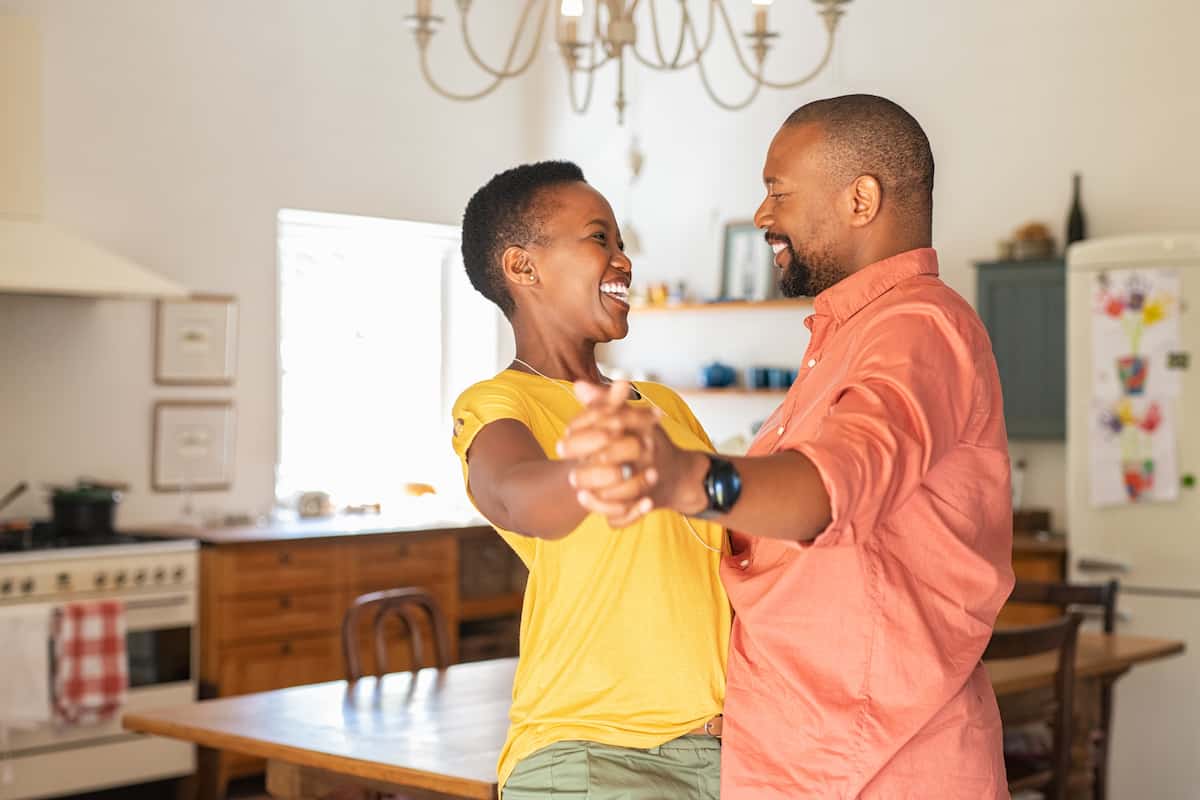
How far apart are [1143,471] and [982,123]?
1.70 m

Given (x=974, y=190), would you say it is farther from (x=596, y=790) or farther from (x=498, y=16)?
(x=596, y=790)

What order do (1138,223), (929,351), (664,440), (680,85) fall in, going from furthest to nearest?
1. (680,85)
2. (1138,223)
3. (929,351)
4. (664,440)

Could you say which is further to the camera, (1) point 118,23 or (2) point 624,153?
(2) point 624,153

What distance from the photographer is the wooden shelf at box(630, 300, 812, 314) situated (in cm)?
655

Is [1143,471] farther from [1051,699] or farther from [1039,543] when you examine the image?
[1051,699]

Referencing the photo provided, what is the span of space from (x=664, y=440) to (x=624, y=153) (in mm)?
6189

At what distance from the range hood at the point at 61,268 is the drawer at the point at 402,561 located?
1.28 metres

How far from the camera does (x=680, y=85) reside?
696 cm

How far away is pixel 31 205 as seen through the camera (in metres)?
5.23

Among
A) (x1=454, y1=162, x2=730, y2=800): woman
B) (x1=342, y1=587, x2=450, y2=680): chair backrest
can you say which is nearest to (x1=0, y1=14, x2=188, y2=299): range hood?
(x1=342, y1=587, x2=450, y2=680): chair backrest

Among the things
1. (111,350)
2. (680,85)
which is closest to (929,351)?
(111,350)

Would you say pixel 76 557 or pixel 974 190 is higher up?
pixel 974 190

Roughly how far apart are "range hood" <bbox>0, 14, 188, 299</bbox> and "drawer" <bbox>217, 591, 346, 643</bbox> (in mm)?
1169

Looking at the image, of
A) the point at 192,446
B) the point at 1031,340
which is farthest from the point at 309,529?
the point at 1031,340
